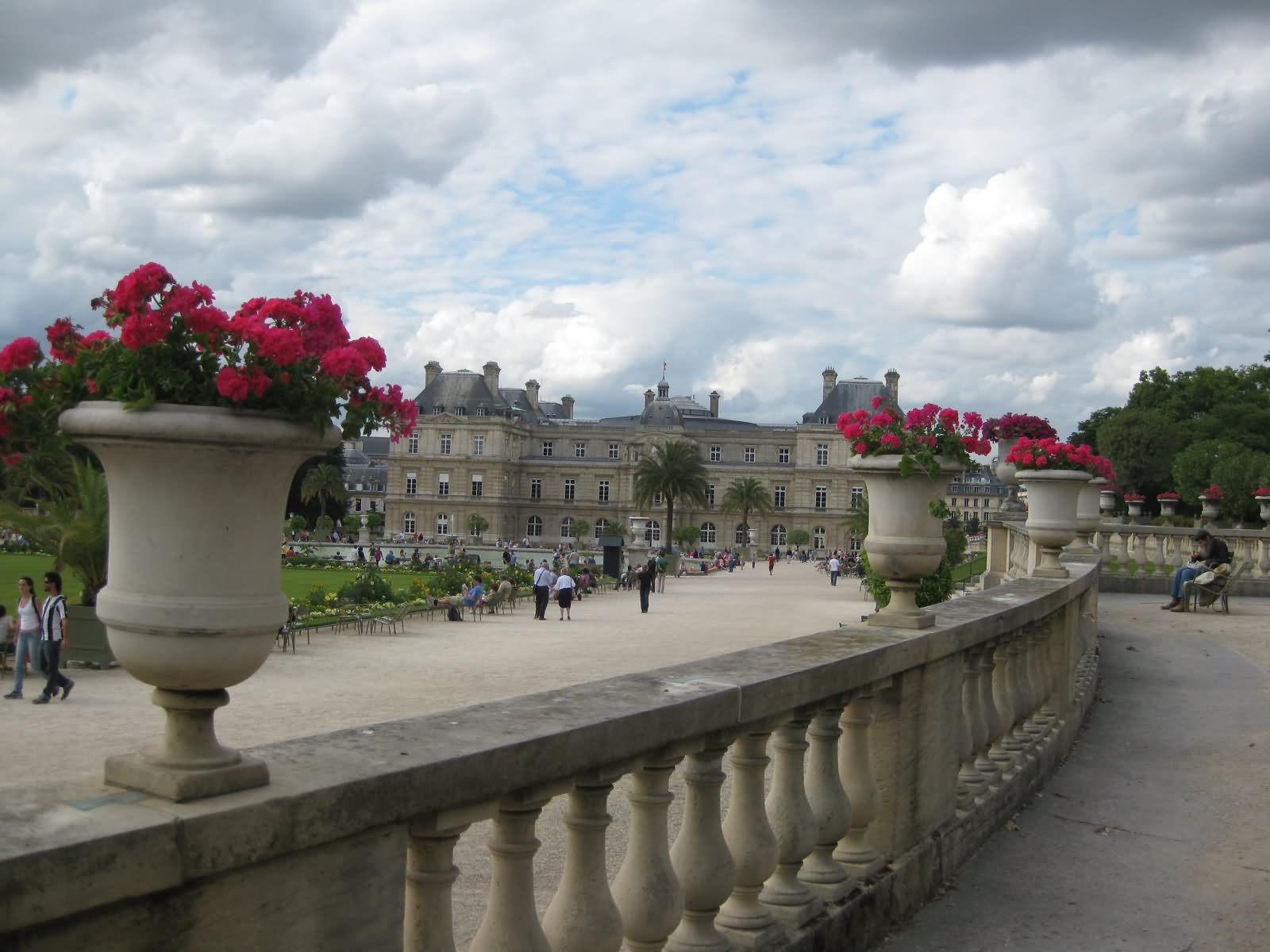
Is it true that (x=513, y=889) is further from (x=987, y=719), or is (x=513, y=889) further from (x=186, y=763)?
(x=987, y=719)

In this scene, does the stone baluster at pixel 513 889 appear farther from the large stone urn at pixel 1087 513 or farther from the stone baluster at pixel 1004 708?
the large stone urn at pixel 1087 513

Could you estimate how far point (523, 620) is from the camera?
1139 inches

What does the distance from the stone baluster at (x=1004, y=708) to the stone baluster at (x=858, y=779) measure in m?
1.77

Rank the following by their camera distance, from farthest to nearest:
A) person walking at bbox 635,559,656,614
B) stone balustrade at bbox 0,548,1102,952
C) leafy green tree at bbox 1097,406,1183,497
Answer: leafy green tree at bbox 1097,406,1183,497, person walking at bbox 635,559,656,614, stone balustrade at bbox 0,548,1102,952

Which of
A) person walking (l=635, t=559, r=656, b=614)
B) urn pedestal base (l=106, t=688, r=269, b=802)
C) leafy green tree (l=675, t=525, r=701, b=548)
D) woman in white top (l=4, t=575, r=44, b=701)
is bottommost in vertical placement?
leafy green tree (l=675, t=525, r=701, b=548)

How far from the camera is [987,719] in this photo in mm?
5660

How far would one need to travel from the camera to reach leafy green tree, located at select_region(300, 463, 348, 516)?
270 ft

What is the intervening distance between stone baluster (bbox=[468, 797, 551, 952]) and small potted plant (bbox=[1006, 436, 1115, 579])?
771 centimetres

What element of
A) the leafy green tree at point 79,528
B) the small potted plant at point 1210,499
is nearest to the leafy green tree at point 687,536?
the small potted plant at point 1210,499

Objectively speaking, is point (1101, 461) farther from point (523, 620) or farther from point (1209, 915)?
point (523, 620)

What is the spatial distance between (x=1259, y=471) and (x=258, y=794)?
152 ft

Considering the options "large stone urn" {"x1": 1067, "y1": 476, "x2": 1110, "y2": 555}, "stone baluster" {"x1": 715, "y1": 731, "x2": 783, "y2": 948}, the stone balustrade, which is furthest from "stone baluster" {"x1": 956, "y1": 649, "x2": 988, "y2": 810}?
"large stone urn" {"x1": 1067, "y1": 476, "x2": 1110, "y2": 555}

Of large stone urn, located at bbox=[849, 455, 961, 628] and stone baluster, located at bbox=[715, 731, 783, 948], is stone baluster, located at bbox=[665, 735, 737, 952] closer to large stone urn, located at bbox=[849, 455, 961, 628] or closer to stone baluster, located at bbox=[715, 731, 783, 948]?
stone baluster, located at bbox=[715, 731, 783, 948]

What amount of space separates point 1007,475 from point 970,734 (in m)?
14.1
